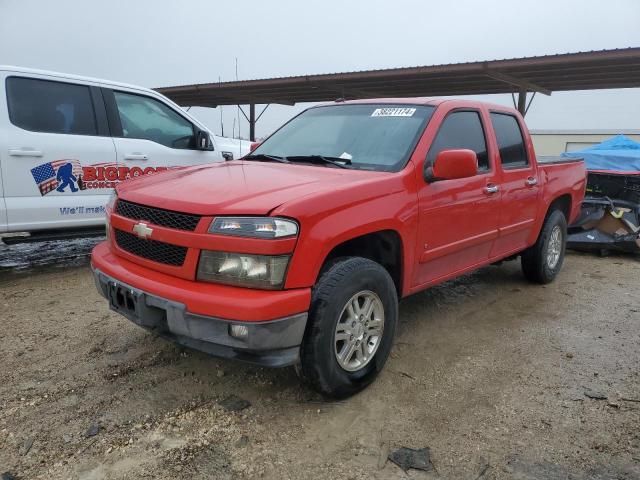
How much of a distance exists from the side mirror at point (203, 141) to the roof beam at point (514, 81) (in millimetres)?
7798

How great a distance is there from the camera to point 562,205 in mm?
5391

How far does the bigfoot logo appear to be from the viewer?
15.4ft

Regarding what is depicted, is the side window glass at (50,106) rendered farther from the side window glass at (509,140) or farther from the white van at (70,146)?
the side window glass at (509,140)

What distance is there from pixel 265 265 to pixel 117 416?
1.18 m

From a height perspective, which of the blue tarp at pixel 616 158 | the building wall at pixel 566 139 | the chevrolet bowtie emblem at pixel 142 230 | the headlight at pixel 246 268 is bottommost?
the building wall at pixel 566 139

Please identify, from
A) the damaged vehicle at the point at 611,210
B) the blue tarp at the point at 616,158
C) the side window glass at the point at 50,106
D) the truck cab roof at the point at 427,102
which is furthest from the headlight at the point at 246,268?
the blue tarp at the point at 616,158

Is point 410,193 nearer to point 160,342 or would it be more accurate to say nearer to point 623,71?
point 160,342

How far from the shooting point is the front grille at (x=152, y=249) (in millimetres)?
2525

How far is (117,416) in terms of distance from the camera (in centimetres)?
260

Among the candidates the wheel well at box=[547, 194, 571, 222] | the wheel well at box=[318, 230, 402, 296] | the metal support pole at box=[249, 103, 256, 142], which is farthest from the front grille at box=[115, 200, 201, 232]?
the metal support pole at box=[249, 103, 256, 142]

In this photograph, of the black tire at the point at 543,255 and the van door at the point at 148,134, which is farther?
the van door at the point at 148,134

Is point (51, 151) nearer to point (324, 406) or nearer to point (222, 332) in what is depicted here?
point (222, 332)

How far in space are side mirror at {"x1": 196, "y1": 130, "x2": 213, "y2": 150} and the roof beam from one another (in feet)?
25.6

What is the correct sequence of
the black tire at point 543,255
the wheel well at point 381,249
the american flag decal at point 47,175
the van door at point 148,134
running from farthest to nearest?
the van door at point 148,134 → the black tire at point 543,255 → the american flag decal at point 47,175 → the wheel well at point 381,249
